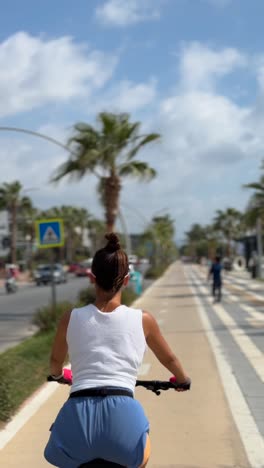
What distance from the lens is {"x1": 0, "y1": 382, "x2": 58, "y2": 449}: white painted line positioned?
6890 millimetres

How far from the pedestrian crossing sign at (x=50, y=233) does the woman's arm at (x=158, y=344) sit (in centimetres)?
1355

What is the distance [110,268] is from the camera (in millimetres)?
3471

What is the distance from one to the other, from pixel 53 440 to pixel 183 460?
3.13 m

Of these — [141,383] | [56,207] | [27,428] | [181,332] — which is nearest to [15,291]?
[181,332]

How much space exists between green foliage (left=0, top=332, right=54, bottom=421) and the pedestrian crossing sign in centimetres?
383

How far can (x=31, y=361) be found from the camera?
10789 millimetres

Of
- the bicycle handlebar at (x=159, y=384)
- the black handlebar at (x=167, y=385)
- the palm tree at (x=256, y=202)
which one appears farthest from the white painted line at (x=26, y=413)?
the palm tree at (x=256, y=202)

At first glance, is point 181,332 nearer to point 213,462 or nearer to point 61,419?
point 213,462

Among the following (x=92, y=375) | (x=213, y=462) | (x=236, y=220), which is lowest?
(x=213, y=462)

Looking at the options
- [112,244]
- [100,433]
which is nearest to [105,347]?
[100,433]

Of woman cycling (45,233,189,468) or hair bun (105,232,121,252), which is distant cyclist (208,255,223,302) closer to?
hair bun (105,232,121,252)

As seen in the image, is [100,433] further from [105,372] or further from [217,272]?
[217,272]

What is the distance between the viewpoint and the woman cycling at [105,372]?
123 inches

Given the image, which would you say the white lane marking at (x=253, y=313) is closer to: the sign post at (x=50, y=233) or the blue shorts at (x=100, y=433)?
the sign post at (x=50, y=233)
